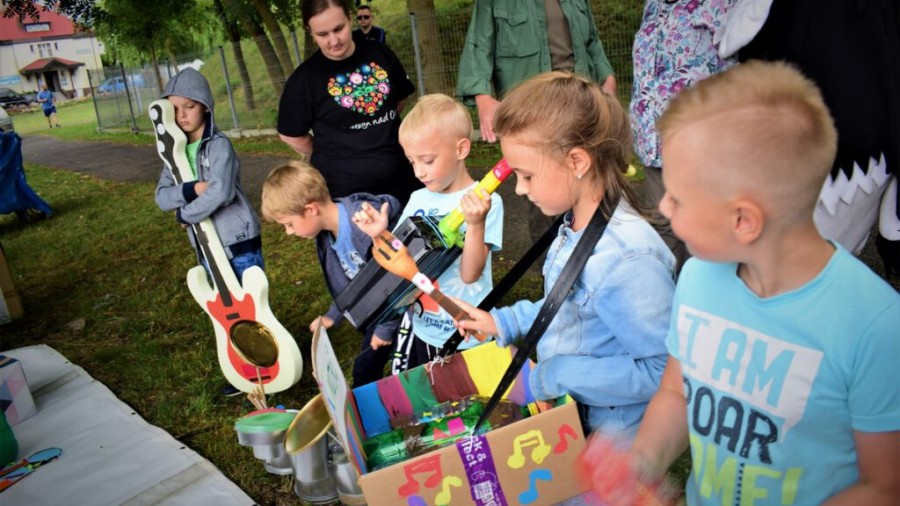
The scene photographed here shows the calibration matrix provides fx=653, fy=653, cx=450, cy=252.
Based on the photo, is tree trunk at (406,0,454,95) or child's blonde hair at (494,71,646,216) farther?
tree trunk at (406,0,454,95)

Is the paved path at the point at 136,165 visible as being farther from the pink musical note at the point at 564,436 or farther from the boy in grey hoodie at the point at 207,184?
the pink musical note at the point at 564,436

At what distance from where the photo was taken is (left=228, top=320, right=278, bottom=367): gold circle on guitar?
116 inches

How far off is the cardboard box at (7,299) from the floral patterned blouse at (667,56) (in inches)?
174

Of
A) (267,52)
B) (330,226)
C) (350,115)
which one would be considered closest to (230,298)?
(330,226)

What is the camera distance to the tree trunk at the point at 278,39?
10.6m

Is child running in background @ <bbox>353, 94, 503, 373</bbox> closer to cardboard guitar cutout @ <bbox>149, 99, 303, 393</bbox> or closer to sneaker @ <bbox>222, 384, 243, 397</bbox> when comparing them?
cardboard guitar cutout @ <bbox>149, 99, 303, 393</bbox>

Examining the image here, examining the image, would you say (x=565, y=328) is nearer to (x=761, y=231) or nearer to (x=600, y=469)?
(x=600, y=469)

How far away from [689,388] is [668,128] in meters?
0.48

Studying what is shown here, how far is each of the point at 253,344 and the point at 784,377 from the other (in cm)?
244

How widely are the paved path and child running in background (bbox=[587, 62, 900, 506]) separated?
352 centimetres

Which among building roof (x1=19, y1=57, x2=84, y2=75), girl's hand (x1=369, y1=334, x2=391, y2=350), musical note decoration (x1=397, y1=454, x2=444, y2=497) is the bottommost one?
girl's hand (x1=369, y1=334, x2=391, y2=350)

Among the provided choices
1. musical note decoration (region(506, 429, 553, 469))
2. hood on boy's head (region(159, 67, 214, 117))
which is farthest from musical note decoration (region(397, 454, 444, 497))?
hood on boy's head (region(159, 67, 214, 117))

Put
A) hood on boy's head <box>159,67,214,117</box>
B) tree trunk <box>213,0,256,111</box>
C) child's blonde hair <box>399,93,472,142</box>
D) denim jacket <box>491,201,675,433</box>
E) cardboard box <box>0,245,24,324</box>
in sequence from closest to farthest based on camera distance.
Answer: denim jacket <box>491,201,675,433</box> → child's blonde hair <box>399,93,472,142</box> → hood on boy's head <box>159,67,214,117</box> → cardboard box <box>0,245,24,324</box> → tree trunk <box>213,0,256,111</box>

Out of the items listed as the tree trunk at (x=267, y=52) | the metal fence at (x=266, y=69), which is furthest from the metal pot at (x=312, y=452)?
the tree trunk at (x=267, y=52)
